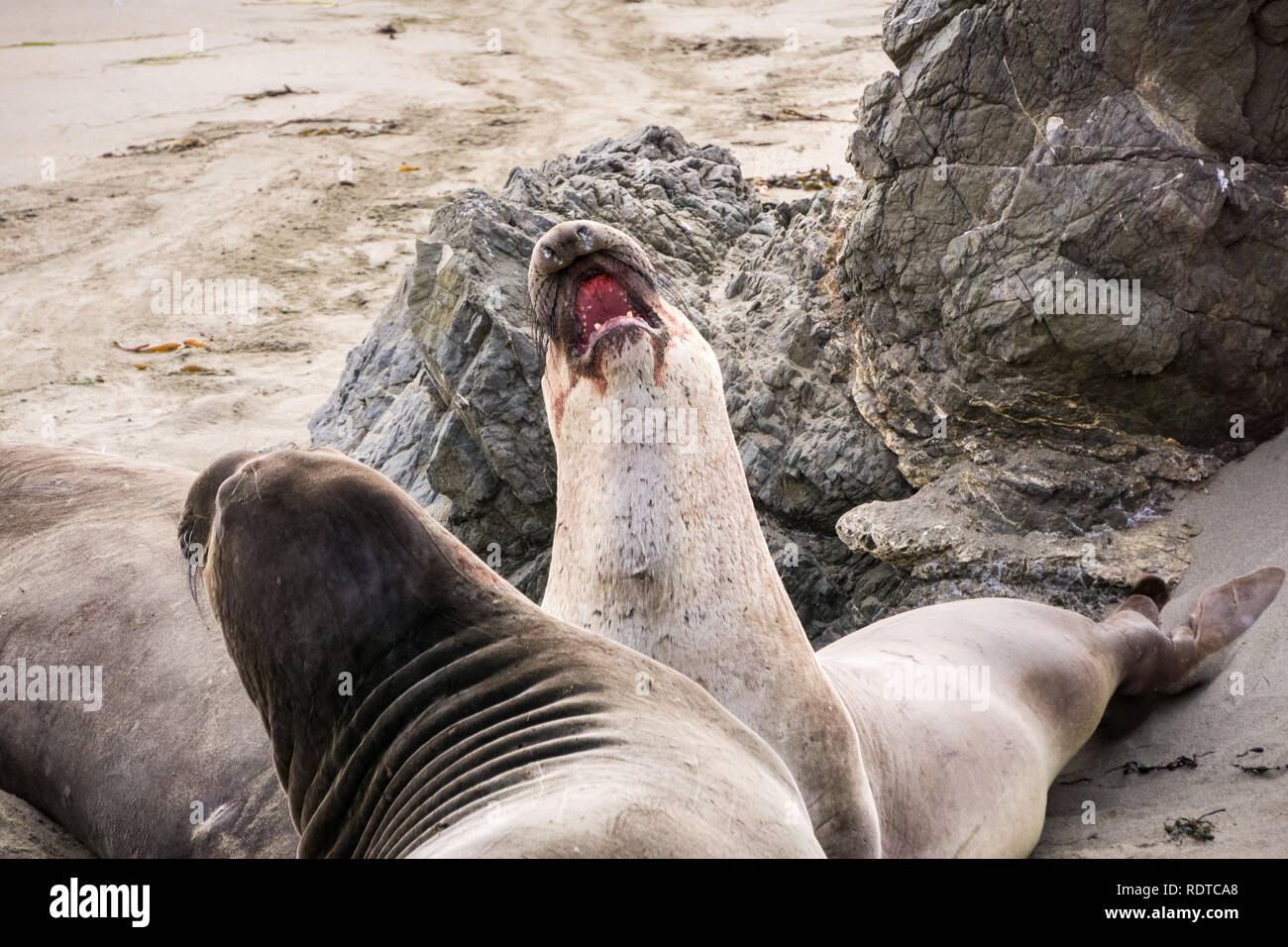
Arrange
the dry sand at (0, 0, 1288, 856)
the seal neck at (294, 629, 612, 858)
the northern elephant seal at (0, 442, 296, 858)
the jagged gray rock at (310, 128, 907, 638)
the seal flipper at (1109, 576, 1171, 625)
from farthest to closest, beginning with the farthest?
the jagged gray rock at (310, 128, 907, 638), the seal flipper at (1109, 576, 1171, 625), the dry sand at (0, 0, 1288, 856), the northern elephant seal at (0, 442, 296, 858), the seal neck at (294, 629, 612, 858)

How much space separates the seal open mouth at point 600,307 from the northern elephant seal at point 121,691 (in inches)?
54.9

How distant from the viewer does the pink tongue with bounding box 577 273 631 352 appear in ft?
12.1

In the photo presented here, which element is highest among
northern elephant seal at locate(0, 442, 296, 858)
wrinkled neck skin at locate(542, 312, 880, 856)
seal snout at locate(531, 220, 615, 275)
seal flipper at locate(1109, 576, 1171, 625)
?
seal snout at locate(531, 220, 615, 275)

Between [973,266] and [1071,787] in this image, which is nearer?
[1071,787]

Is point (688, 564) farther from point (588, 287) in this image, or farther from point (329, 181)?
point (329, 181)

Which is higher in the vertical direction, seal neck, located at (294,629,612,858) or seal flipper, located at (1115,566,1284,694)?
seal neck, located at (294,629,612,858)

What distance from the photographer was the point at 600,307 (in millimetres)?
3711

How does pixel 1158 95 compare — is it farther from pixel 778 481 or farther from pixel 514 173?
pixel 514 173

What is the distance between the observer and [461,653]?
243cm

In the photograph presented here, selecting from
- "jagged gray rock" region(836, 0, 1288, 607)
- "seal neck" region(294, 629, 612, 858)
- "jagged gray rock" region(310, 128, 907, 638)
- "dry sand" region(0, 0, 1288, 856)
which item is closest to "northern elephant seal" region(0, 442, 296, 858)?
"dry sand" region(0, 0, 1288, 856)

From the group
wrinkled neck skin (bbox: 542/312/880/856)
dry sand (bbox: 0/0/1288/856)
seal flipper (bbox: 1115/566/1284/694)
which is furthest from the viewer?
seal flipper (bbox: 1115/566/1284/694)

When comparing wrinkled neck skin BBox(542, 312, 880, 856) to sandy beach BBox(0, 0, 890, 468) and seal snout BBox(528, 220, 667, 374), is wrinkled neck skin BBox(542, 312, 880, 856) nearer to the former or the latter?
seal snout BBox(528, 220, 667, 374)
